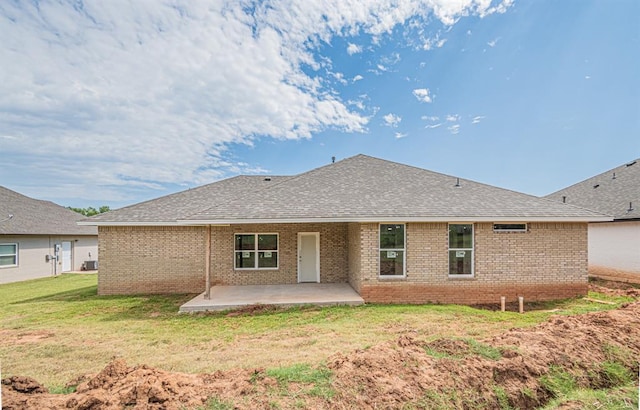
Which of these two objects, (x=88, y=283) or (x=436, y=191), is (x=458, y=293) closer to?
(x=436, y=191)

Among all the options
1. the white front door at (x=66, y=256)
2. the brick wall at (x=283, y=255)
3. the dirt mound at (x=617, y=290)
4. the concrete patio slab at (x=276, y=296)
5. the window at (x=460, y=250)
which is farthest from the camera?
the white front door at (x=66, y=256)

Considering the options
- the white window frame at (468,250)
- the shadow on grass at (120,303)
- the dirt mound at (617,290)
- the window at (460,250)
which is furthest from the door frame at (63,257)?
the dirt mound at (617,290)

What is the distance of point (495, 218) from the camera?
9.16 metres

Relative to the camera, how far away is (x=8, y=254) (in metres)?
15.9

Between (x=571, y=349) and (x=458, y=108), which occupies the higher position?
(x=458, y=108)

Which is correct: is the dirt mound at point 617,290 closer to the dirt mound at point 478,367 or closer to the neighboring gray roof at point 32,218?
the dirt mound at point 478,367

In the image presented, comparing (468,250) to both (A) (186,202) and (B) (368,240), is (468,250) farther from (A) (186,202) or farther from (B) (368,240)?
(A) (186,202)

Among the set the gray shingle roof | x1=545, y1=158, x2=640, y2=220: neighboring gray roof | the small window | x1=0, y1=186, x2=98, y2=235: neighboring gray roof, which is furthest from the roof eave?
x1=0, y1=186, x2=98, y2=235: neighboring gray roof

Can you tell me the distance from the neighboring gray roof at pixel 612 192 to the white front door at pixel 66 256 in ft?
103

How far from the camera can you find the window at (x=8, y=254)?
15.6 m

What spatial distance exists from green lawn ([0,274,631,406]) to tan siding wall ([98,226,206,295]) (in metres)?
1.44

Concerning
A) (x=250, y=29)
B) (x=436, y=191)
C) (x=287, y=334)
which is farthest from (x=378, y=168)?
(x=287, y=334)

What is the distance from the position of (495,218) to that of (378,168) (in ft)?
17.6

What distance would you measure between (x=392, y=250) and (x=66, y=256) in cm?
2279
